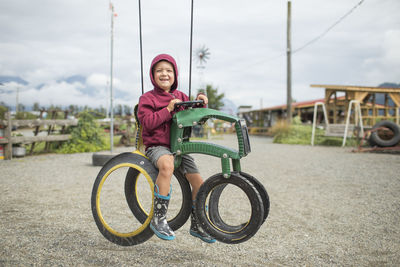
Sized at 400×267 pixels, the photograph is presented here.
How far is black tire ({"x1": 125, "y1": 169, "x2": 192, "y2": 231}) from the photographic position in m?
2.66

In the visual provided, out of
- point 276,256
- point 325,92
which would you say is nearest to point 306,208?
point 276,256

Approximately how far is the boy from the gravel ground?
1.44 feet

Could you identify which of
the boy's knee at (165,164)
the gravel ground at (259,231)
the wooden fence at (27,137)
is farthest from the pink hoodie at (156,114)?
the wooden fence at (27,137)

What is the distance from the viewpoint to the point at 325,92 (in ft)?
59.5

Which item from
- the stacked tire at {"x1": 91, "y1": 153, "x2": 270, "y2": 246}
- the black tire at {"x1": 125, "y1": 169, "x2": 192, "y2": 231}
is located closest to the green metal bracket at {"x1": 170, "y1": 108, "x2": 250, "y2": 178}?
the stacked tire at {"x1": 91, "y1": 153, "x2": 270, "y2": 246}

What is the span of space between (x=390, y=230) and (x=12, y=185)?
652 cm

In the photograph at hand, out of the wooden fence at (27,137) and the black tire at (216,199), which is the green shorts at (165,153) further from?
the wooden fence at (27,137)

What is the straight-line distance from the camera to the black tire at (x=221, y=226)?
2168mm

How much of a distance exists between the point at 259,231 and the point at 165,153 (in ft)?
5.90

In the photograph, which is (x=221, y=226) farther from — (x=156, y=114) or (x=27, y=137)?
(x=27, y=137)

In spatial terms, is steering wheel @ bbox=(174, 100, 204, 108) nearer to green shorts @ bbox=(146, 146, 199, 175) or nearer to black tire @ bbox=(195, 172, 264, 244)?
green shorts @ bbox=(146, 146, 199, 175)

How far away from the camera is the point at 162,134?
2547mm

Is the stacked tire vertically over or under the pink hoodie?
under

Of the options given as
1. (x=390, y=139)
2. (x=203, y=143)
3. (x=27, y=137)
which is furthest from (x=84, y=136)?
(x=390, y=139)
